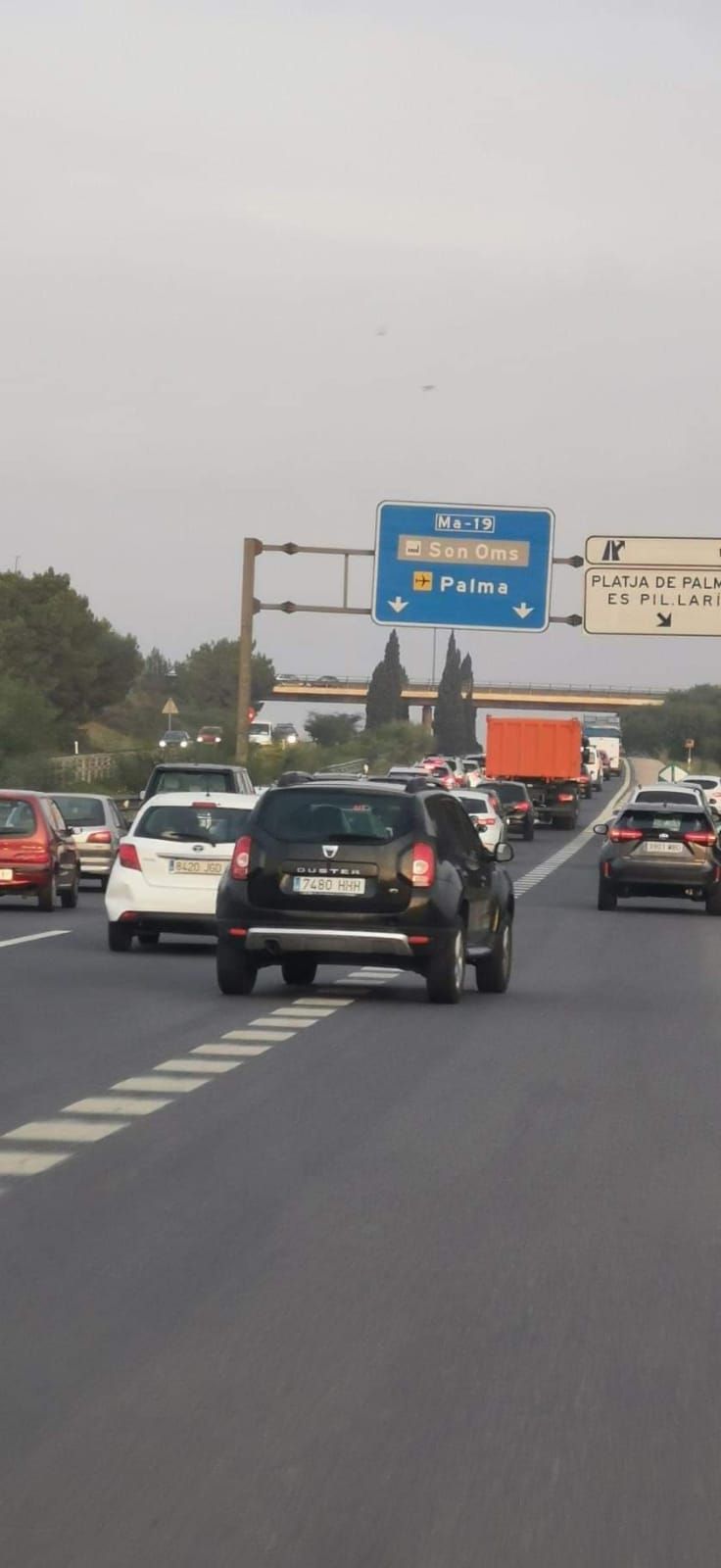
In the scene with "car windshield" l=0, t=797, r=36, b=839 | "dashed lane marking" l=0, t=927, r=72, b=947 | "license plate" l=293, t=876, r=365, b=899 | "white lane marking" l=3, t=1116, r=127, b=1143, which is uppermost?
"license plate" l=293, t=876, r=365, b=899

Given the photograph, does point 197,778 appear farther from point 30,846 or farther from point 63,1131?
point 63,1131

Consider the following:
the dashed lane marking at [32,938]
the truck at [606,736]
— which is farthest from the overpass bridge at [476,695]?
the dashed lane marking at [32,938]

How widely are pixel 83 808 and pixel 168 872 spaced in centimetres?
1562

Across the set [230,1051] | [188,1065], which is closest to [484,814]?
[230,1051]

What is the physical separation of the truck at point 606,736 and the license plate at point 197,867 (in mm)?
109282

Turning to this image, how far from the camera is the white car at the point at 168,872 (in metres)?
23.2

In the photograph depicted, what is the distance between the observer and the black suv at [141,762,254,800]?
3434 centimetres

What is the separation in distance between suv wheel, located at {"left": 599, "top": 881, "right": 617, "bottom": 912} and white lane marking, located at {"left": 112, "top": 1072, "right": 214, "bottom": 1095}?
2250 centimetres

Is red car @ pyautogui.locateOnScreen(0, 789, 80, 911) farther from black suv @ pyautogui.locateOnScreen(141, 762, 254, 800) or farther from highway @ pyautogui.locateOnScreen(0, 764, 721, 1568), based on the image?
highway @ pyautogui.locateOnScreen(0, 764, 721, 1568)

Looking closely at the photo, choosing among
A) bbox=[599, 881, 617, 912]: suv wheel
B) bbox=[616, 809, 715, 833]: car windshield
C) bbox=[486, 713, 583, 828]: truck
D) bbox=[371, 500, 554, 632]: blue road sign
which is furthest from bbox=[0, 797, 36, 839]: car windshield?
bbox=[486, 713, 583, 828]: truck

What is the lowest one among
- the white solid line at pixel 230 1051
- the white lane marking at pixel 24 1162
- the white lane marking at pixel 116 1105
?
the white solid line at pixel 230 1051

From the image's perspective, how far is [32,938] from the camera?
26141mm

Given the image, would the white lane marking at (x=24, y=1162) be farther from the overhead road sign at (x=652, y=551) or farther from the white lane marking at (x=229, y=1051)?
the overhead road sign at (x=652, y=551)

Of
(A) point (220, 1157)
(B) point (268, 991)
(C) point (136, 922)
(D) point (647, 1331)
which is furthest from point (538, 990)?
(D) point (647, 1331)
